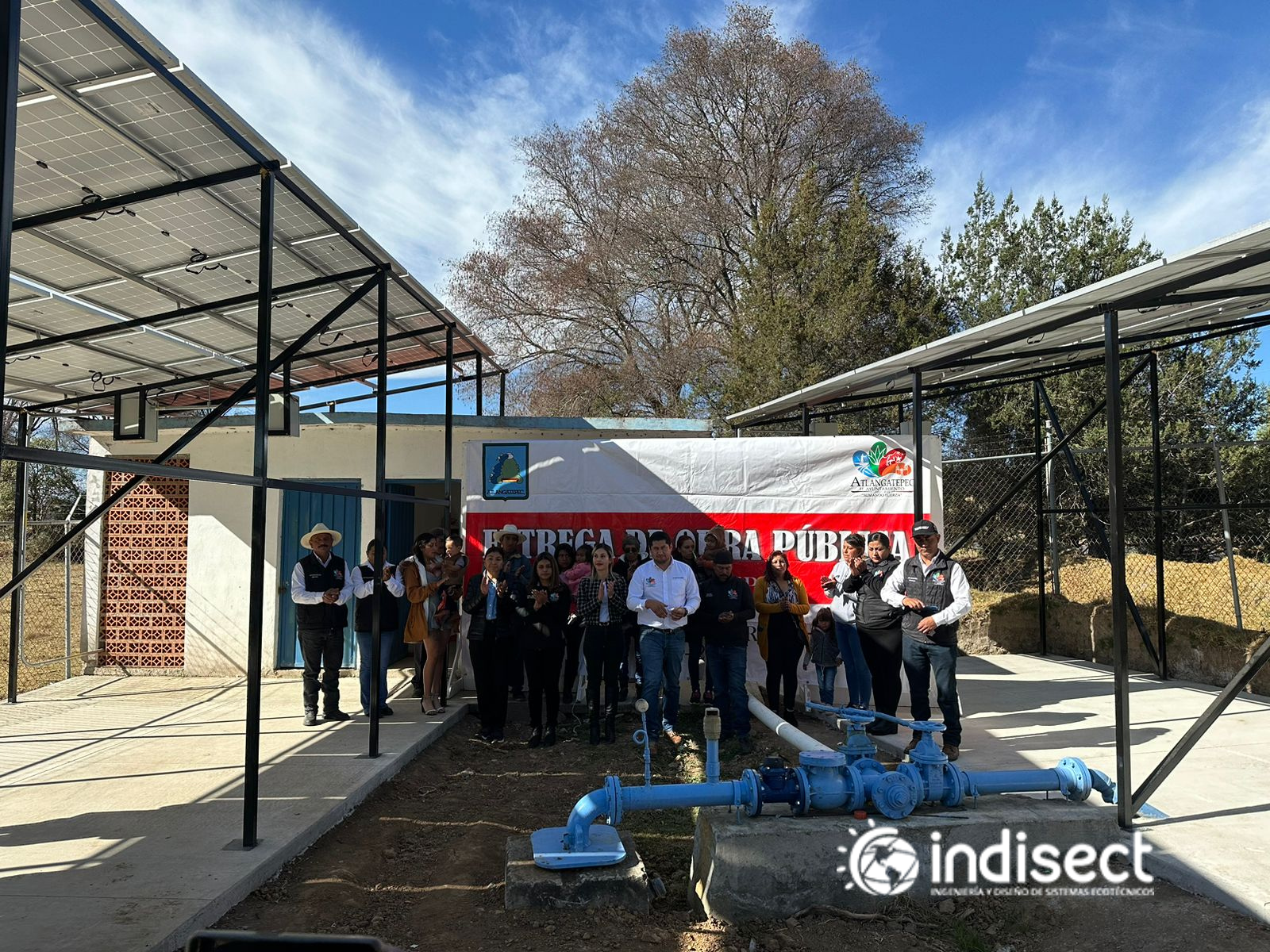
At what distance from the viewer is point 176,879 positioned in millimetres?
4371

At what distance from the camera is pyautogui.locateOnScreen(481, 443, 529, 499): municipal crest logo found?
8.84 meters

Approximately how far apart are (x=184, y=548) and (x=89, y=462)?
829cm

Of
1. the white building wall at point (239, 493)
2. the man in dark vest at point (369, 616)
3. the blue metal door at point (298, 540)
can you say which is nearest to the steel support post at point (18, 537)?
the white building wall at point (239, 493)

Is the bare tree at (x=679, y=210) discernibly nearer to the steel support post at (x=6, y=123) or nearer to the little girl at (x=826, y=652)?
the little girl at (x=826, y=652)

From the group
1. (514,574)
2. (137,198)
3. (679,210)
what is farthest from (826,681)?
(679,210)

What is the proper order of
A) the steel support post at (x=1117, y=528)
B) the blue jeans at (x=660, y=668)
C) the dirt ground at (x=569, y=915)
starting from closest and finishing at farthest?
the dirt ground at (x=569, y=915) < the steel support post at (x=1117, y=528) < the blue jeans at (x=660, y=668)

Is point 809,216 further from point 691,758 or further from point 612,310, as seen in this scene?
point 691,758

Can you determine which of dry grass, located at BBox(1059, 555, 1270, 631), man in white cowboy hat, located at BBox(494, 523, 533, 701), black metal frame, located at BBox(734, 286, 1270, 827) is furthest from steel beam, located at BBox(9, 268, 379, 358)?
dry grass, located at BBox(1059, 555, 1270, 631)

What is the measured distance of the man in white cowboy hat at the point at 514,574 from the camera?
7.55 metres

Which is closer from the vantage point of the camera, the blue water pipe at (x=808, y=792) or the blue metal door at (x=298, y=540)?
the blue water pipe at (x=808, y=792)

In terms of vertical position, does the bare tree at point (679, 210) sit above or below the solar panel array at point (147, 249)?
above

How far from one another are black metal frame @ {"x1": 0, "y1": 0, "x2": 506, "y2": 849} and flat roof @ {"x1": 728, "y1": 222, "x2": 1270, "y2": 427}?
13.8 ft

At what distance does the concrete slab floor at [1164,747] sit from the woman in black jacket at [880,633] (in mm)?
397

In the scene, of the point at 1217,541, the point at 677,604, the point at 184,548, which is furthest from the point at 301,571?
the point at 1217,541
